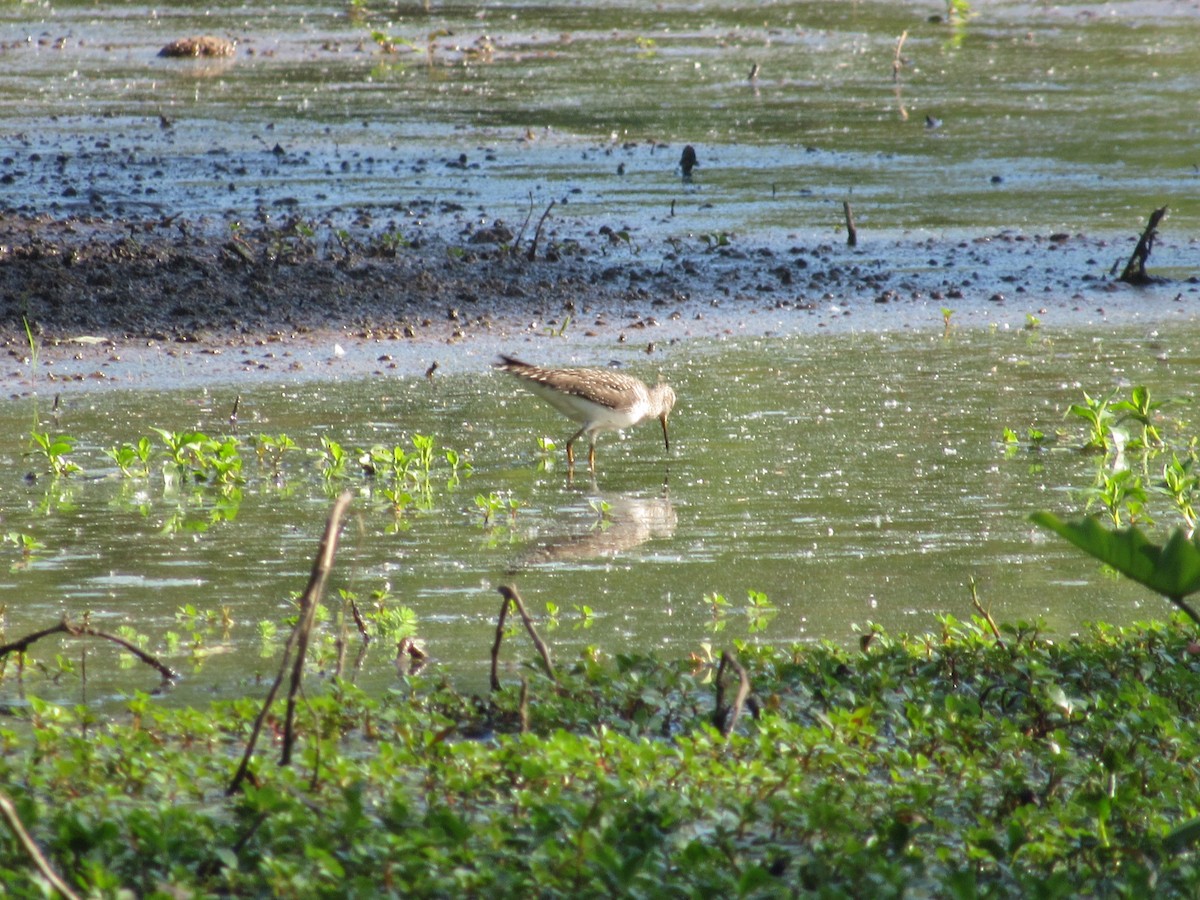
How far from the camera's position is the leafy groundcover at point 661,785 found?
3984mm

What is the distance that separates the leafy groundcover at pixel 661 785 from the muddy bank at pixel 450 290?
586 cm

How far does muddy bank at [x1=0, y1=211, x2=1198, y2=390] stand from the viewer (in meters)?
11.2

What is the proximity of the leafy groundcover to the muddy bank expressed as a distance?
19.2 feet

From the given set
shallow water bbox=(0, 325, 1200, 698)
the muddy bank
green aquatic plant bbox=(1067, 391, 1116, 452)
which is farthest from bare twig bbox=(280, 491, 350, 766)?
the muddy bank

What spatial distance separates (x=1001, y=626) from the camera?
5816 mm

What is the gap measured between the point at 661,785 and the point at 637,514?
137 inches

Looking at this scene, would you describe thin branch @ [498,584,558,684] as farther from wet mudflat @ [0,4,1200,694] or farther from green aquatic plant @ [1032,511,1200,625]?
green aquatic plant @ [1032,511,1200,625]

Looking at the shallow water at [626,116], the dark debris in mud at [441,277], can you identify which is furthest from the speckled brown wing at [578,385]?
the shallow water at [626,116]

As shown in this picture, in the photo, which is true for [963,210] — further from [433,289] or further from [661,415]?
[661,415]

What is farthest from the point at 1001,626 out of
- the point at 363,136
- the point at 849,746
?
the point at 363,136

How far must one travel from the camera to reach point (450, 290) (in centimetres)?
1226

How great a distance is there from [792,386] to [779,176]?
7393 mm

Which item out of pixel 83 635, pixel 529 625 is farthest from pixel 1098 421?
pixel 83 635

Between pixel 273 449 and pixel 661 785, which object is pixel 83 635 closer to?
pixel 661 785
